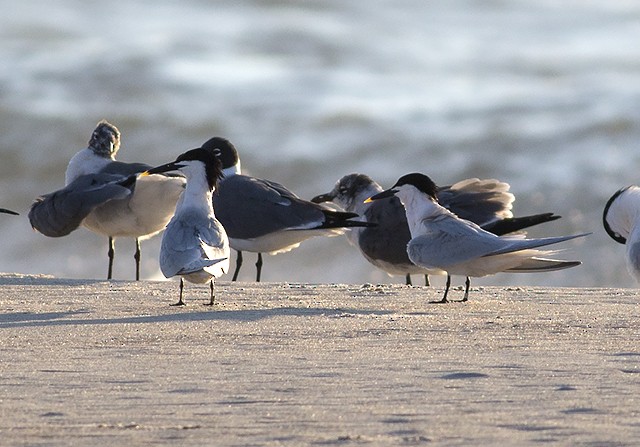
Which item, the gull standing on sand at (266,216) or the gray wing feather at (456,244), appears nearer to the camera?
the gray wing feather at (456,244)

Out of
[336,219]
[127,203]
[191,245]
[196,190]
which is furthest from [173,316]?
[127,203]

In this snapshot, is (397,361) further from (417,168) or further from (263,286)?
(417,168)

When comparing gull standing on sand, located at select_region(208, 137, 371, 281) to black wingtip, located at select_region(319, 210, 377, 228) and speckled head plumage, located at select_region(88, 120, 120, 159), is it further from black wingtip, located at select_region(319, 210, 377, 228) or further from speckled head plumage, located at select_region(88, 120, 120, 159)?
speckled head plumage, located at select_region(88, 120, 120, 159)

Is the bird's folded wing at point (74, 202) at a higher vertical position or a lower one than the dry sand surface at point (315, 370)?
higher

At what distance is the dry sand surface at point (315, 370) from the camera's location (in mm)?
3504

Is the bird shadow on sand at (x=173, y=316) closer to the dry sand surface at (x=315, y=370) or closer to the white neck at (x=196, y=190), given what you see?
the dry sand surface at (x=315, y=370)

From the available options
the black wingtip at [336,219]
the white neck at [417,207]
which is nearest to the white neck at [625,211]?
the white neck at [417,207]

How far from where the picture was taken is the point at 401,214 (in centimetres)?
882

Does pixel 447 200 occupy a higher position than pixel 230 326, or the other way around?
pixel 447 200

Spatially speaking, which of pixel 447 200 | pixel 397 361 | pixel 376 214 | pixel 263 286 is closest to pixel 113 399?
pixel 397 361

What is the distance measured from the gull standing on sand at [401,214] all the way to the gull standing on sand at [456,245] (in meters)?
0.58

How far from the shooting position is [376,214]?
29.5ft

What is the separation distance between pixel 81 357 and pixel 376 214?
446 cm

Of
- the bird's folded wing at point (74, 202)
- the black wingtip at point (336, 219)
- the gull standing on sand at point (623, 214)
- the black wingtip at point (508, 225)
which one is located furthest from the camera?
the bird's folded wing at point (74, 202)
